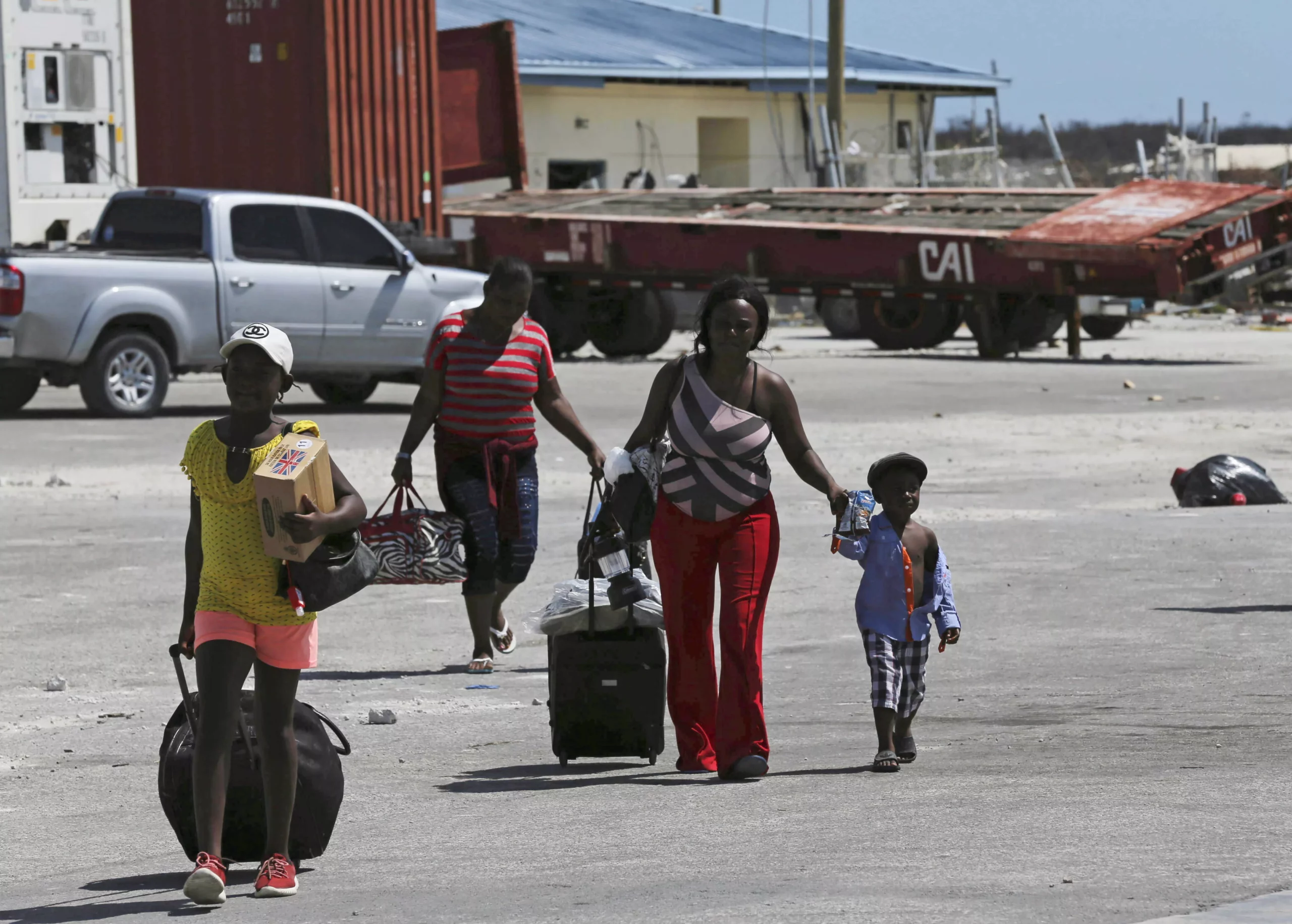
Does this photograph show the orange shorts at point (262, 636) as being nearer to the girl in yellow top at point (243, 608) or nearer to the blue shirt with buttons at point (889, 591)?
the girl in yellow top at point (243, 608)

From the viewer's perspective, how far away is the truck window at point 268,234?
1948 cm

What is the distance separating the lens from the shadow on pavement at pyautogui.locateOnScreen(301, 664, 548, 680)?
8789 millimetres

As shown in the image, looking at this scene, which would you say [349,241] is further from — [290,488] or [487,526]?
[290,488]

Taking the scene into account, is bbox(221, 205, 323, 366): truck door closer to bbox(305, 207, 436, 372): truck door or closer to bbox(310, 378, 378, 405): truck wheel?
bbox(305, 207, 436, 372): truck door

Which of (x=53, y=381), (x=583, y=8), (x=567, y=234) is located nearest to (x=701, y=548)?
(x=53, y=381)

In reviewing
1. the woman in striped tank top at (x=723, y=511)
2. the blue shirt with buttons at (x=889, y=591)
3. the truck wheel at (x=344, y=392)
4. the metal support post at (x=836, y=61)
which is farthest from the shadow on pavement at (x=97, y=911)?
the metal support post at (x=836, y=61)

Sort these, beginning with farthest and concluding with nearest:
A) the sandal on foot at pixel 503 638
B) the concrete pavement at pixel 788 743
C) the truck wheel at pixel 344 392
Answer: the truck wheel at pixel 344 392
the sandal on foot at pixel 503 638
the concrete pavement at pixel 788 743

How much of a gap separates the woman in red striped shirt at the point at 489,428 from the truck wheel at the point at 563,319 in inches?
814

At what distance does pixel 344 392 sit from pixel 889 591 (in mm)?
15572

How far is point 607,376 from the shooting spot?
2548 cm

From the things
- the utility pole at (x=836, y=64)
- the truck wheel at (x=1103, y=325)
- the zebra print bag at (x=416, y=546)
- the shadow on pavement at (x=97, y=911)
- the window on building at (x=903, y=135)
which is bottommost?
Result: the truck wheel at (x=1103, y=325)

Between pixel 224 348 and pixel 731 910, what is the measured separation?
5.71 feet

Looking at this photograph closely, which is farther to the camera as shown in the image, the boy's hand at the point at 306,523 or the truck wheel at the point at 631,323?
the truck wheel at the point at 631,323

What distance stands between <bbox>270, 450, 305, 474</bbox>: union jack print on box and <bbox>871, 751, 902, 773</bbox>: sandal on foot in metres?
2.42
